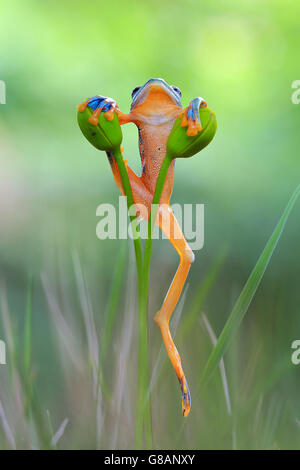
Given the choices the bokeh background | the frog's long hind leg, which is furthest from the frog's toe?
the bokeh background

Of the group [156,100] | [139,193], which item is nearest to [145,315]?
[139,193]

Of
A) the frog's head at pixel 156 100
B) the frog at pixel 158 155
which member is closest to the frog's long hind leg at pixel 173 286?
the frog at pixel 158 155

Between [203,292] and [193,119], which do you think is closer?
[193,119]

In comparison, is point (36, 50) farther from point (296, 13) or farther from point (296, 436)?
point (296, 436)

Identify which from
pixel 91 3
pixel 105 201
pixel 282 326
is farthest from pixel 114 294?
pixel 91 3

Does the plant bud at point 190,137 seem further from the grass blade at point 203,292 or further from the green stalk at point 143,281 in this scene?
the grass blade at point 203,292

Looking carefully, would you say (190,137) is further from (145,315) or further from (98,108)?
(145,315)

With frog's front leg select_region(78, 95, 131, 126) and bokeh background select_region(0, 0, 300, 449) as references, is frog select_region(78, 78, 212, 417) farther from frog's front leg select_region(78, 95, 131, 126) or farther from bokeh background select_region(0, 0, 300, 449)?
bokeh background select_region(0, 0, 300, 449)
